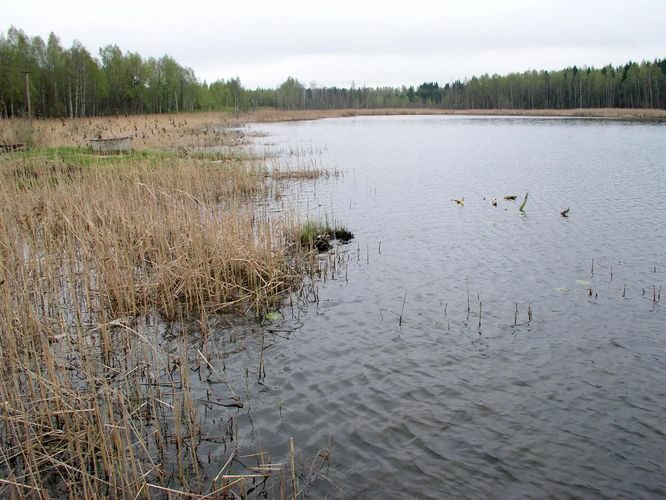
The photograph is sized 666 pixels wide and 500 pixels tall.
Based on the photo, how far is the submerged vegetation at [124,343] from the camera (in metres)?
4.30

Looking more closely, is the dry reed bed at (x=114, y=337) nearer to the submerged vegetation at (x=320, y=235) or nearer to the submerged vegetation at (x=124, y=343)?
the submerged vegetation at (x=124, y=343)

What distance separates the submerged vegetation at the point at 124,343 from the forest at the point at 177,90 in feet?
35.9

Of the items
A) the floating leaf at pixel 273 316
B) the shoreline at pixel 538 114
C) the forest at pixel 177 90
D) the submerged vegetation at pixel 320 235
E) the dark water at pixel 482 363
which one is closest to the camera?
the dark water at pixel 482 363

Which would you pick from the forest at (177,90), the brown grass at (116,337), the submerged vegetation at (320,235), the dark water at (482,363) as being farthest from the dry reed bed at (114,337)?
the forest at (177,90)

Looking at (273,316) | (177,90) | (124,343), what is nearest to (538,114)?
(177,90)

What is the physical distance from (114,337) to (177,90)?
8385 cm

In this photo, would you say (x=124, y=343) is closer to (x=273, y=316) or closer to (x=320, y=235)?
(x=273, y=316)

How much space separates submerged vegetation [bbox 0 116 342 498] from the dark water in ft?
2.19

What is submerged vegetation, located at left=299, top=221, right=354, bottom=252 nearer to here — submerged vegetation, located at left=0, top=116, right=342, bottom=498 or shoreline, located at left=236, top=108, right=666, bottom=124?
submerged vegetation, located at left=0, top=116, right=342, bottom=498

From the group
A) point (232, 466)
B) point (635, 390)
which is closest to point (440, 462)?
point (232, 466)

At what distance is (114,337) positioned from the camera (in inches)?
271

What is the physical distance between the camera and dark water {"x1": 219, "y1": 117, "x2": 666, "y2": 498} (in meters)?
4.74

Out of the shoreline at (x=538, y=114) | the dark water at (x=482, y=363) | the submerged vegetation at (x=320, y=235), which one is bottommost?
the dark water at (x=482, y=363)

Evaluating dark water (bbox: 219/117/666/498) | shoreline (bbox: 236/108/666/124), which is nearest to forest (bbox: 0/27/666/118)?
shoreline (bbox: 236/108/666/124)
